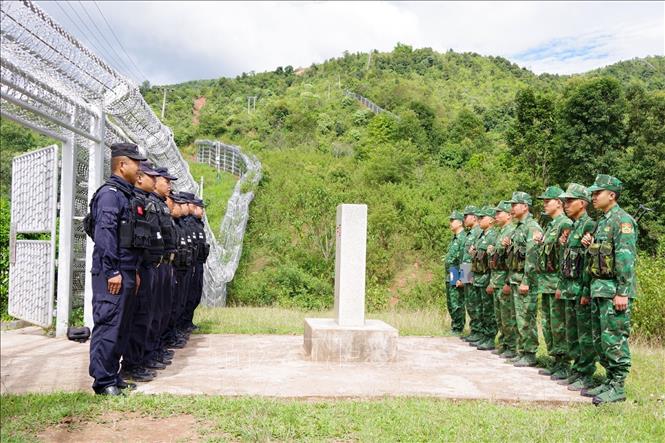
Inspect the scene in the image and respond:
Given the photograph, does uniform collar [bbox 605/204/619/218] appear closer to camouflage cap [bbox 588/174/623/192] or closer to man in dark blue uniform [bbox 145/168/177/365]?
camouflage cap [bbox 588/174/623/192]

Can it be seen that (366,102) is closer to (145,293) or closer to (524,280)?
(524,280)

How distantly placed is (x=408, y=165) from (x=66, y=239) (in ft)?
76.6

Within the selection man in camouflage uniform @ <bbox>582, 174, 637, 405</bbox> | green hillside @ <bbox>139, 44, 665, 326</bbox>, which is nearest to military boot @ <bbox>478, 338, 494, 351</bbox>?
man in camouflage uniform @ <bbox>582, 174, 637, 405</bbox>

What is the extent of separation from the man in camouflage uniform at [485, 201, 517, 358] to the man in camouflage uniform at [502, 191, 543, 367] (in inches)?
6.6

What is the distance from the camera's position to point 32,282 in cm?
867

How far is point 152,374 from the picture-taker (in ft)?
21.0

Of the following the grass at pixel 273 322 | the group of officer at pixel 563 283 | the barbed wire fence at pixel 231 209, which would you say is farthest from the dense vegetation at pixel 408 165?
the grass at pixel 273 322

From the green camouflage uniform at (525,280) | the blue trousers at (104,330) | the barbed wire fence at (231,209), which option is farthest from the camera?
the barbed wire fence at (231,209)

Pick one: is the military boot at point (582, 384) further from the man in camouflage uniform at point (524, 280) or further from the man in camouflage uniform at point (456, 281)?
the man in camouflage uniform at point (456, 281)

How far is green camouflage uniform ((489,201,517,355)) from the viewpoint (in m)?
8.45

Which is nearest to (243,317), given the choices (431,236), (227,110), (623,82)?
(431,236)

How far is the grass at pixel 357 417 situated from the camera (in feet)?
15.0

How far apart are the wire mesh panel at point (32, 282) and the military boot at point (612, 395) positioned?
6779 mm

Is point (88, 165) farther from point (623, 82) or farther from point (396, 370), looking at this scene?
point (623, 82)
